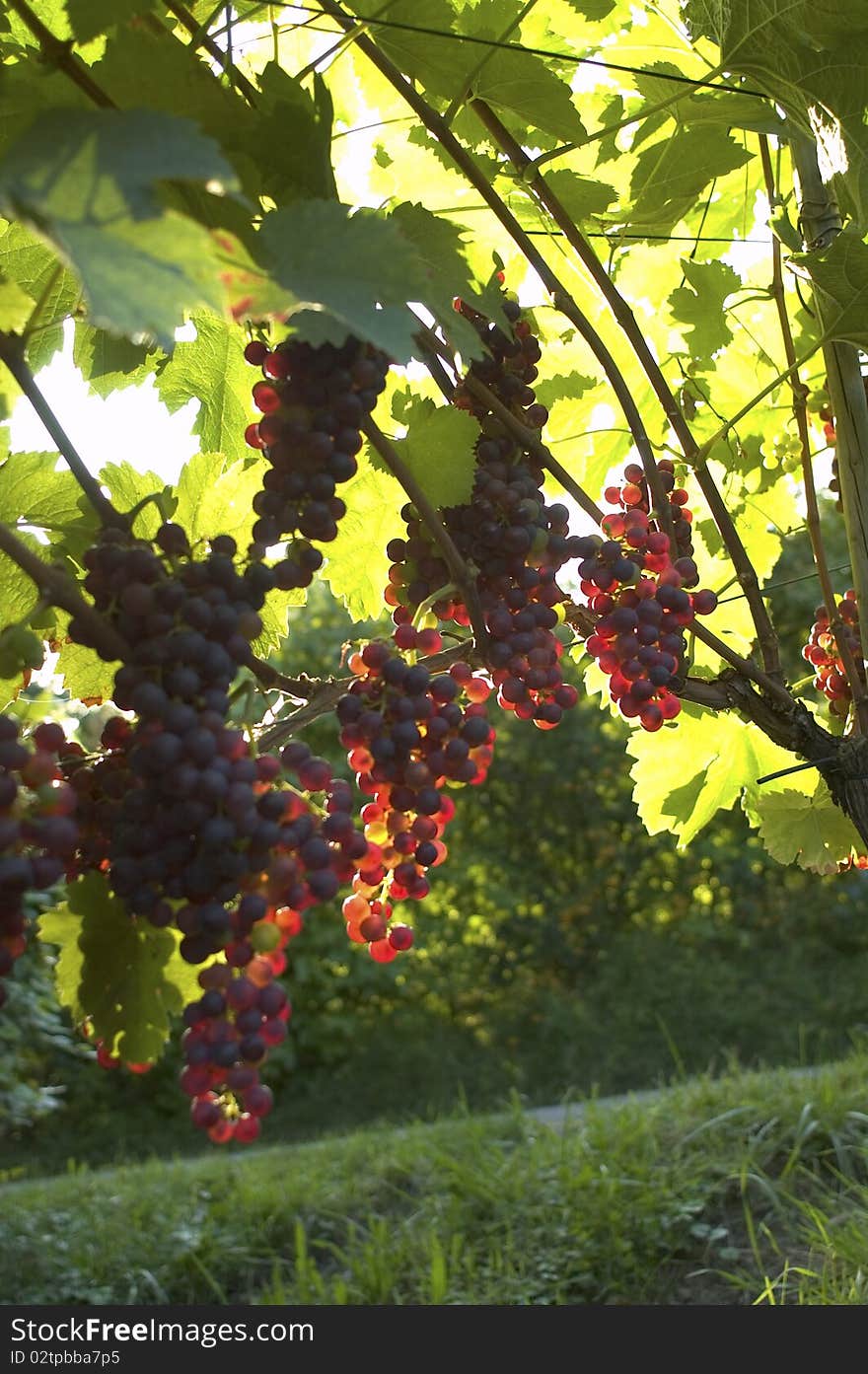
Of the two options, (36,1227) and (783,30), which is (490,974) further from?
(783,30)

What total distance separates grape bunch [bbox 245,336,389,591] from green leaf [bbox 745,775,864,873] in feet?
3.11

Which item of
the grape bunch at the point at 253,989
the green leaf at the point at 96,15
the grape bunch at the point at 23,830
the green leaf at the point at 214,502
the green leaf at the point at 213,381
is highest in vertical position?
the green leaf at the point at 213,381

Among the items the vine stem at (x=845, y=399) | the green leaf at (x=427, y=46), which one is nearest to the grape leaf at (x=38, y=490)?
the green leaf at (x=427, y=46)

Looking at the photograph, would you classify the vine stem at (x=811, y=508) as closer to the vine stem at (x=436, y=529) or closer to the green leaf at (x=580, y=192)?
the green leaf at (x=580, y=192)

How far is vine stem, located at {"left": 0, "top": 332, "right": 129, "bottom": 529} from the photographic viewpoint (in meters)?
0.77

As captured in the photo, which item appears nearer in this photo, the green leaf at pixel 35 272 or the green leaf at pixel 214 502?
the green leaf at pixel 214 502

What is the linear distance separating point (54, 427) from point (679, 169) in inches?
35.0

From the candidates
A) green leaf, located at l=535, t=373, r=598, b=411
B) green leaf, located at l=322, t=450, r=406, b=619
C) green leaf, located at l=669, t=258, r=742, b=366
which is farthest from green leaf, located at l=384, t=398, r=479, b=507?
green leaf, located at l=669, t=258, r=742, b=366

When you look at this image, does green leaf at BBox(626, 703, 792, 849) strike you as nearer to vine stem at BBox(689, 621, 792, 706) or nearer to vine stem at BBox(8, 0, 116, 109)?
vine stem at BBox(689, 621, 792, 706)

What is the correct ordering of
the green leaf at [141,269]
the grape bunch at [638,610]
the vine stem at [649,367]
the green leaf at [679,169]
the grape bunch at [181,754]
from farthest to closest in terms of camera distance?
the green leaf at [679,169] < the vine stem at [649,367] < the grape bunch at [638,610] < the grape bunch at [181,754] < the green leaf at [141,269]

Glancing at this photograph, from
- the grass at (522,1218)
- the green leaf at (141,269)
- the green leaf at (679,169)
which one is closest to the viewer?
the green leaf at (141,269)

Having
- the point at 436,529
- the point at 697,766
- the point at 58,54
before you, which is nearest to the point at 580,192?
the point at 436,529

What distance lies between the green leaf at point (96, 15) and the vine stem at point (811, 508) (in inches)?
36.9

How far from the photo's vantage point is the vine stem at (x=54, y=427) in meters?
0.77
